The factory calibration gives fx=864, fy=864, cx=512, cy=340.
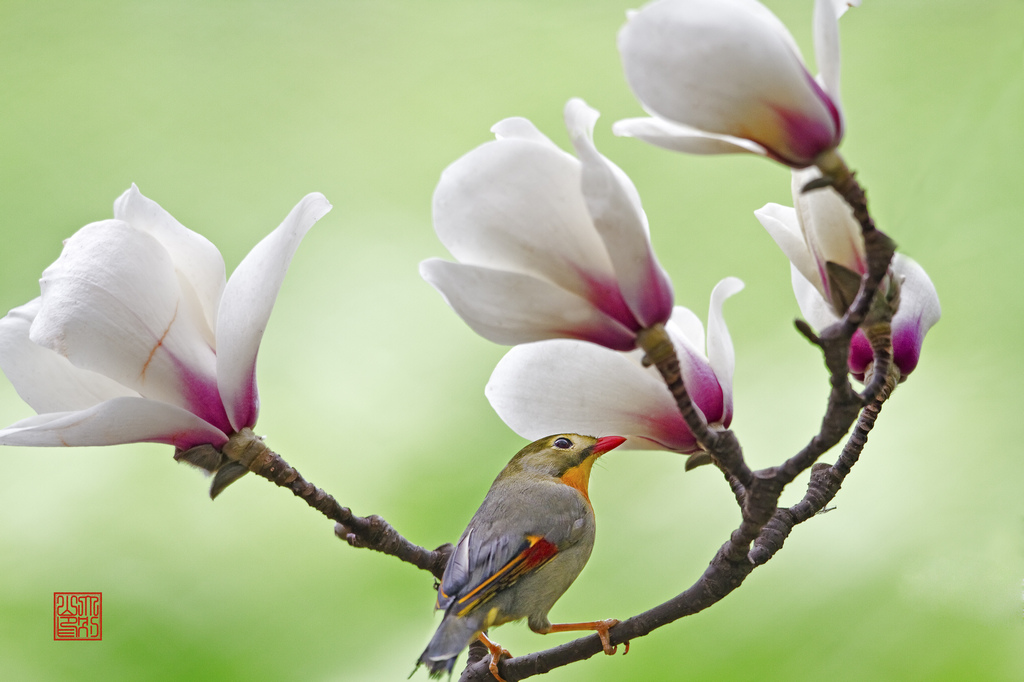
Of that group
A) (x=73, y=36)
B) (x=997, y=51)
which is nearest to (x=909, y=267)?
(x=997, y=51)

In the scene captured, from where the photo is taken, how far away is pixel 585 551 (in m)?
0.41

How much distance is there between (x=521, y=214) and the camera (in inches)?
10.9

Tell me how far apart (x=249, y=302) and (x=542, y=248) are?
0.13 m

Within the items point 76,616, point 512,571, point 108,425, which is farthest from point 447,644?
point 76,616

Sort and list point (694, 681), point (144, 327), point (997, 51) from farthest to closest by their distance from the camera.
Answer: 1. point (997, 51)
2. point (694, 681)
3. point (144, 327)

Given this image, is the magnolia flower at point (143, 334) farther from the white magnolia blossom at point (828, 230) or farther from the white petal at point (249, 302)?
the white magnolia blossom at point (828, 230)

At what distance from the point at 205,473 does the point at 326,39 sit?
775mm

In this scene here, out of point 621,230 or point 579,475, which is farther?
point 579,475

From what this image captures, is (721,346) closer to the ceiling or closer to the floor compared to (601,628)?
closer to the ceiling

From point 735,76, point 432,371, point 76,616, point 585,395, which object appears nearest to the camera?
point 735,76

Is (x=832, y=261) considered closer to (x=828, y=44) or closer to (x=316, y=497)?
(x=828, y=44)

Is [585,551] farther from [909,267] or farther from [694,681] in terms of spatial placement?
[694,681]

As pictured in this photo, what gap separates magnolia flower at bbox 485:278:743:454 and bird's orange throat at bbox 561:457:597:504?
3.1 inches

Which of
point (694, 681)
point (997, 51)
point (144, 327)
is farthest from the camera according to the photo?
point (997, 51)
